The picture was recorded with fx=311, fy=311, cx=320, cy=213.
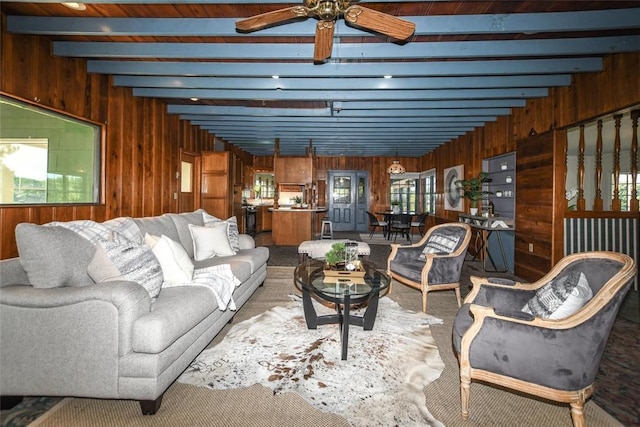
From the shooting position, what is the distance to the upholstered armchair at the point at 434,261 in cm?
314

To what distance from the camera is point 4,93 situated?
8.89ft

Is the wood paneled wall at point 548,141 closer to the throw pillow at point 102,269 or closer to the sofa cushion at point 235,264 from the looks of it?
the sofa cushion at point 235,264

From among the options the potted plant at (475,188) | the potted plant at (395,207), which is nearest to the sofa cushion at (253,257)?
the potted plant at (475,188)

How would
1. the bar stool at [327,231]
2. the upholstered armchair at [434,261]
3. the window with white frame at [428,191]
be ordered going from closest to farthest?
the upholstered armchair at [434,261] → the bar stool at [327,231] → the window with white frame at [428,191]

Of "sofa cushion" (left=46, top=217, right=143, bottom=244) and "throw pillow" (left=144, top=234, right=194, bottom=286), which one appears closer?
"sofa cushion" (left=46, top=217, right=143, bottom=244)

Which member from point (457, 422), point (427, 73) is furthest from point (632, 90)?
point (457, 422)

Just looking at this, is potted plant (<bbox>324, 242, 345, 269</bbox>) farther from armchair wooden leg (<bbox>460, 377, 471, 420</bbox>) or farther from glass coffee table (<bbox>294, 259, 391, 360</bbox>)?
armchair wooden leg (<bbox>460, 377, 471, 420</bbox>)

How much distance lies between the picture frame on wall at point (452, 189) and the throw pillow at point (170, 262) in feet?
20.9

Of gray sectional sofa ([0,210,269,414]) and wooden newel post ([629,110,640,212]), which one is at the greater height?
wooden newel post ([629,110,640,212])

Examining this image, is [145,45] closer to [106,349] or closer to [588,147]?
[106,349]

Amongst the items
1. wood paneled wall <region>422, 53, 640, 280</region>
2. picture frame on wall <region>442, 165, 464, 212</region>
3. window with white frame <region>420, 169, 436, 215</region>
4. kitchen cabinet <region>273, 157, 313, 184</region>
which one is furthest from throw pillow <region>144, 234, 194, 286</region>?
window with white frame <region>420, 169, 436, 215</region>

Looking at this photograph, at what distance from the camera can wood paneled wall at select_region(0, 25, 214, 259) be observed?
2.87 meters

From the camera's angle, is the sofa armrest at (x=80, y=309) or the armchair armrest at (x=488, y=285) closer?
the sofa armrest at (x=80, y=309)

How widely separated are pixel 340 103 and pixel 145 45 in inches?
108
